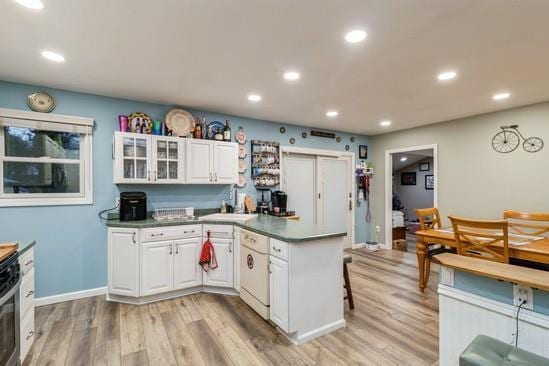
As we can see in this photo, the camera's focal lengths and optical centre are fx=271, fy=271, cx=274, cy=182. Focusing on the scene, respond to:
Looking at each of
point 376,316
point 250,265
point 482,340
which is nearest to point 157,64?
point 250,265

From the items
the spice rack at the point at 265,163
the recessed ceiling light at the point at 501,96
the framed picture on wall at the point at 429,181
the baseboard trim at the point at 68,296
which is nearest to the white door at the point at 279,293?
the spice rack at the point at 265,163

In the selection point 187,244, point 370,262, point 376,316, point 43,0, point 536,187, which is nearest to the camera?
point 43,0

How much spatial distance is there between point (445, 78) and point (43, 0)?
331 centimetres

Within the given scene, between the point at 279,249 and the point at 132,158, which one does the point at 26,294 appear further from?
the point at 279,249

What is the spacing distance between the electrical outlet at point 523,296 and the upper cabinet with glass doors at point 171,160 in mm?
3108

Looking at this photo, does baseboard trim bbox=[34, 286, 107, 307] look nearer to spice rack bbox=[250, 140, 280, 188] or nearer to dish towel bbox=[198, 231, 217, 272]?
dish towel bbox=[198, 231, 217, 272]

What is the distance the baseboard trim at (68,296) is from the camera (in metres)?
2.98

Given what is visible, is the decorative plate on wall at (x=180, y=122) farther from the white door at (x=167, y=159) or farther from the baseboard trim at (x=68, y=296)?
the baseboard trim at (x=68, y=296)

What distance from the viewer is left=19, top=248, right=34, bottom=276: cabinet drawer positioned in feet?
6.33

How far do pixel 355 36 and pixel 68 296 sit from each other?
3955 mm

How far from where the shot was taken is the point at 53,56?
231 centimetres

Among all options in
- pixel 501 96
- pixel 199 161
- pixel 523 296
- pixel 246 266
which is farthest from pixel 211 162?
pixel 501 96

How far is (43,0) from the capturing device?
5.28ft

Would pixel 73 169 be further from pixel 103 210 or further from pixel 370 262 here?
pixel 370 262
